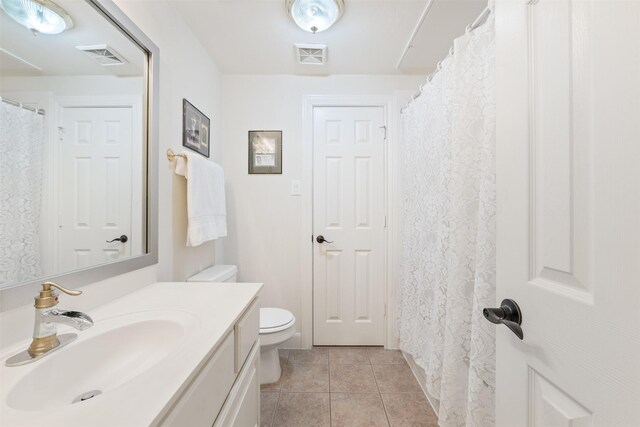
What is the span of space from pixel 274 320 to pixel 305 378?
1.48 ft

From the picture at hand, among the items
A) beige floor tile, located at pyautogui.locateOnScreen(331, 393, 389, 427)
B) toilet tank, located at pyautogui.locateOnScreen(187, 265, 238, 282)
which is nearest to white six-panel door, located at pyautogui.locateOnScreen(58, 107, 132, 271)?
toilet tank, located at pyautogui.locateOnScreen(187, 265, 238, 282)

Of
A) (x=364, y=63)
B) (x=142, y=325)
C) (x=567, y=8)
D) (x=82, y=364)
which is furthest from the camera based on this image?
(x=364, y=63)

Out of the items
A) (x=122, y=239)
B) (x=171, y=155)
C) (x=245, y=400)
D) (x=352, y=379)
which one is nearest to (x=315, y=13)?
(x=171, y=155)

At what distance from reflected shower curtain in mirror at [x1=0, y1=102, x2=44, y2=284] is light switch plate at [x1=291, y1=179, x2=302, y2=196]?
57.0 inches

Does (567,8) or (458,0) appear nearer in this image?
(567,8)

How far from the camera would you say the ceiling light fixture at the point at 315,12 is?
1339mm

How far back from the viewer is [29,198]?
701 mm

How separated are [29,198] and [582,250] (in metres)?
1.32

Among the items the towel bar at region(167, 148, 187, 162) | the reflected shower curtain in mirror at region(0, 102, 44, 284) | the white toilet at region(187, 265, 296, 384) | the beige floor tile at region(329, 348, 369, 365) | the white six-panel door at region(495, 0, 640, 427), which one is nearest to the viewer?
the white six-panel door at region(495, 0, 640, 427)

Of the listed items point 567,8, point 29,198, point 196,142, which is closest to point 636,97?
point 567,8

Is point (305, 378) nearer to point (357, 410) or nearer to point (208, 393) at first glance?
point (357, 410)

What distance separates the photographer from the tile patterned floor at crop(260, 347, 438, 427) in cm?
137

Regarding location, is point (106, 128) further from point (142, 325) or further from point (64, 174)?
point (142, 325)

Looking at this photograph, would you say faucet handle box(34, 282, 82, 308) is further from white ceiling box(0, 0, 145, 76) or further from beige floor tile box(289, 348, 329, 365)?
beige floor tile box(289, 348, 329, 365)
